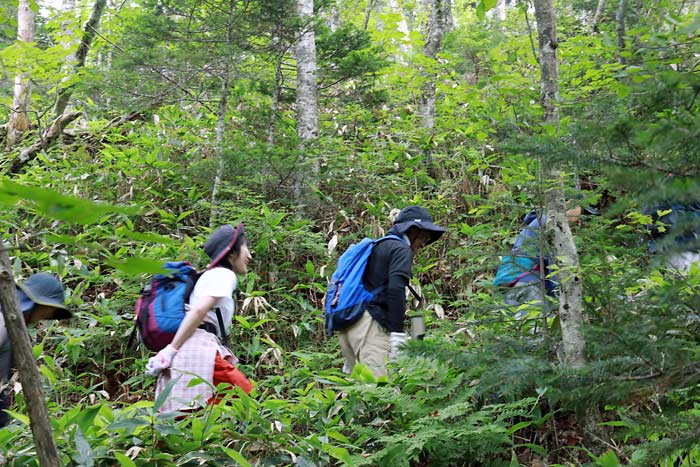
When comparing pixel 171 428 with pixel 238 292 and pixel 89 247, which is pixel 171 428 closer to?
pixel 89 247

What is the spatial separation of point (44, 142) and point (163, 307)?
23.0 ft

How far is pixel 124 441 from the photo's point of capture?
399 cm

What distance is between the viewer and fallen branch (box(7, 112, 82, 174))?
10.9 meters

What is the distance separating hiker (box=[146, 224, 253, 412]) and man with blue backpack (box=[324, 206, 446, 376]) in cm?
98

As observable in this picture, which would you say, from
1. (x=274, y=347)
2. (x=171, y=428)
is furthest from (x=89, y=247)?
(x=274, y=347)

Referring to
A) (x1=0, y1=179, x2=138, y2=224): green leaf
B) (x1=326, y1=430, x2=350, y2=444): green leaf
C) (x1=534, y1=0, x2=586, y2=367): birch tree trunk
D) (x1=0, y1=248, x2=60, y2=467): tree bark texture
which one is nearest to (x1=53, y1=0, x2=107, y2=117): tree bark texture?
(x1=534, y1=0, x2=586, y2=367): birch tree trunk

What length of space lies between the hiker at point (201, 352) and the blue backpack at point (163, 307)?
0.09 meters

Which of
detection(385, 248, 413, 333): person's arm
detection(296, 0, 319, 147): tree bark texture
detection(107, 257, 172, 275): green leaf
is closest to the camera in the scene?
detection(107, 257, 172, 275): green leaf

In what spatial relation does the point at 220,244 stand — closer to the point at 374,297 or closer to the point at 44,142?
the point at 374,297

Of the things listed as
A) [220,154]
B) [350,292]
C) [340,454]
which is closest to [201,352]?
[350,292]

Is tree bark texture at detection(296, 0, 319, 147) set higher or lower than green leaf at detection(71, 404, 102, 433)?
higher

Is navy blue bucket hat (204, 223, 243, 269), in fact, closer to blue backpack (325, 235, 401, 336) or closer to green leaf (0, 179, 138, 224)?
blue backpack (325, 235, 401, 336)

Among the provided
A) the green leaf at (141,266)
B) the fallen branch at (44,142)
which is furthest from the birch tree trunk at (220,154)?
the green leaf at (141,266)

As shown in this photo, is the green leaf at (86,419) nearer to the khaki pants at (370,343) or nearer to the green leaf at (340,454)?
the green leaf at (340,454)
